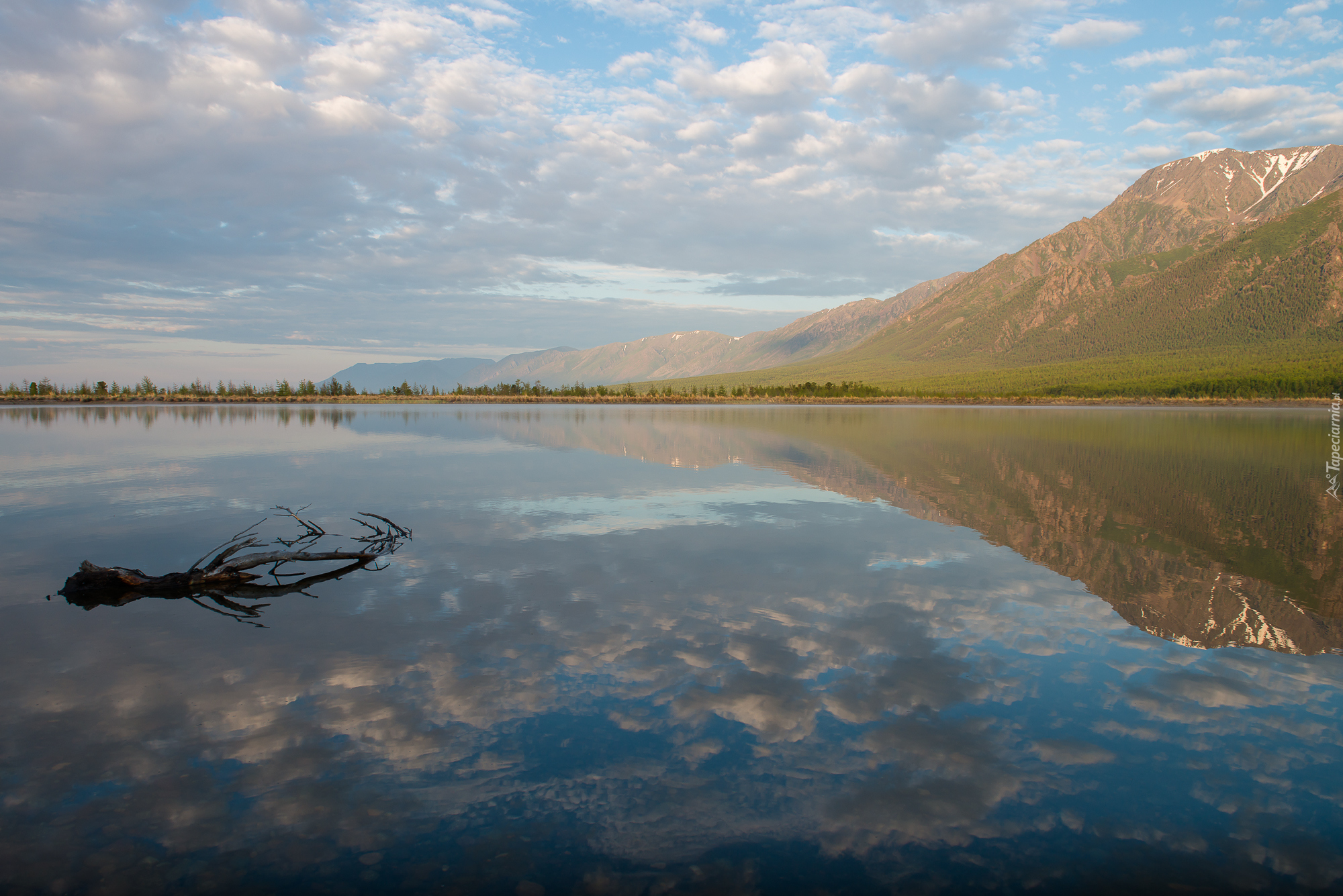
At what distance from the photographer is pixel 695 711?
20.9ft

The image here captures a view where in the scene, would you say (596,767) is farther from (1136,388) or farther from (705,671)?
(1136,388)

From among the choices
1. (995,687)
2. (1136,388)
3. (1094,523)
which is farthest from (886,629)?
(1136,388)

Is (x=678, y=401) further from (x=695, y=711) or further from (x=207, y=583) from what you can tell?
(x=695, y=711)

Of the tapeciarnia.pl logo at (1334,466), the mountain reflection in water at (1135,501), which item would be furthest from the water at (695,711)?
the tapeciarnia.pl logo at (1334,466)

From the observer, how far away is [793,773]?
17.6 ft

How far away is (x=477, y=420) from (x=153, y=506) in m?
46.6

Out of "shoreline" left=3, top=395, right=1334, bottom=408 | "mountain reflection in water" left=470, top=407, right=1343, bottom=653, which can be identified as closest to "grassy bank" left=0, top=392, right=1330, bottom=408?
"shoreline" left=3, top=395, right=1334, bottom=408

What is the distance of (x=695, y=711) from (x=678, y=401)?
139 meters

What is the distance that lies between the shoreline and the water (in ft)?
365

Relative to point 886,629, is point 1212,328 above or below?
above

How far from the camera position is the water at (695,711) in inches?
177

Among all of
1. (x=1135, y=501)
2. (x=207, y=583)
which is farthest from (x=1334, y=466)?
(x=207, y=583)

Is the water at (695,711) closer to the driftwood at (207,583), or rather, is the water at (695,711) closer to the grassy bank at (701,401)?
the driftwood at (207,583)

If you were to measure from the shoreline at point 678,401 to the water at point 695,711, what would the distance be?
11113 cm
